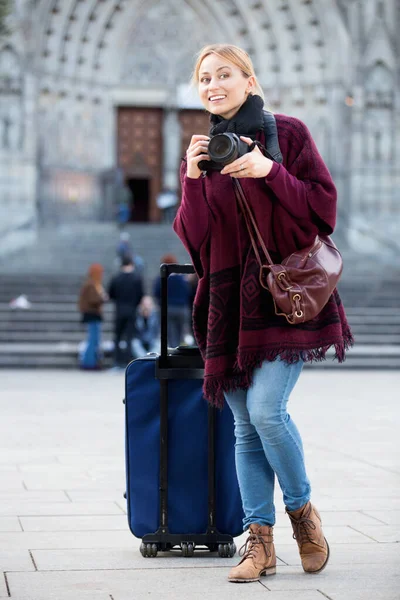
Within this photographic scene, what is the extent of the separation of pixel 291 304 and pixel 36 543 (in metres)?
1.68

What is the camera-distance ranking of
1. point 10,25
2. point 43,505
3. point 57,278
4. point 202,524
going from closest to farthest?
point 202,524
point 43,505
point 57,278
point 10,25

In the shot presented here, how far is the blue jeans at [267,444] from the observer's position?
14.6ft

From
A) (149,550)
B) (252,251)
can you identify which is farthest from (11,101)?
(252,251)

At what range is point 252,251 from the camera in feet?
14.8

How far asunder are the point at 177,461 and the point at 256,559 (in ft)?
2.09

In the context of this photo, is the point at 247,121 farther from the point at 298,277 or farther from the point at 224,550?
the point at 224,550

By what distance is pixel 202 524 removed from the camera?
5016 millimetres

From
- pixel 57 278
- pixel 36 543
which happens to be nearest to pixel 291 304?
pixel 36 543

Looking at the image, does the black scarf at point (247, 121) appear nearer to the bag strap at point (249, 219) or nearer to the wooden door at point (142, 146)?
the bag strap at point (249, 219)

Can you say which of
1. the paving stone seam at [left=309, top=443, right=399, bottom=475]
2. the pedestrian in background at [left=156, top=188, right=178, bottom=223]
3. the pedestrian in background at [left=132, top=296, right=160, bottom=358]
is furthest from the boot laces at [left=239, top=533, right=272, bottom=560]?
the pedestrian in background at [left=156, top=188, right=178, bottom=223]

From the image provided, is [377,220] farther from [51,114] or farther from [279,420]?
[279,420]

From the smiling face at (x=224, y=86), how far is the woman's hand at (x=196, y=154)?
0.63 feet

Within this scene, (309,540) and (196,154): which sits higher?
(196,154)

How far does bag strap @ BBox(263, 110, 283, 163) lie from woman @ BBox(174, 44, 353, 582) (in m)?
0.03
